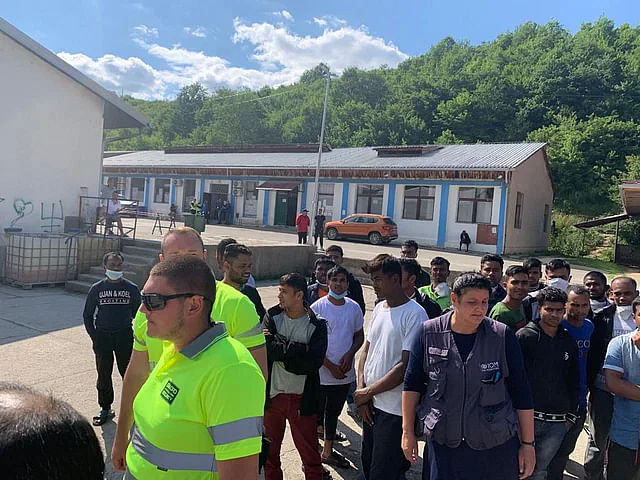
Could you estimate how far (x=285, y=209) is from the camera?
30828 mm

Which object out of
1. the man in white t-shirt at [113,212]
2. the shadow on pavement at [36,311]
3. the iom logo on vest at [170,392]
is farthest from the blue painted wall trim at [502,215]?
the iom logo on vest at [170,392]

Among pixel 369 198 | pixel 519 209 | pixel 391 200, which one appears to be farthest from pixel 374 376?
pixel 369 198

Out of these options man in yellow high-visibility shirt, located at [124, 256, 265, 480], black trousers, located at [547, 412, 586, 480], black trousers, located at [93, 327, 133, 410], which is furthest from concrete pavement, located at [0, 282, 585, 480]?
man in yellow high-visibility shirt, located at [124, 256, 265, 480]

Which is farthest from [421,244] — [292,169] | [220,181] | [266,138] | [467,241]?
[266,138]

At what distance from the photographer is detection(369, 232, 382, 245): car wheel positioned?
77.9ft

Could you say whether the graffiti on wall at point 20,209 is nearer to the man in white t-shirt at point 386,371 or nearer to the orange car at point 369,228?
the man in white t-shirt at point 386,371

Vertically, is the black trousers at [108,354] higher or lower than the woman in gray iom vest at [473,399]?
lower

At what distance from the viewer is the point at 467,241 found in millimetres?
23125

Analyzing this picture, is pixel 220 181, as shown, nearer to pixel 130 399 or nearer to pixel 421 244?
pixel 421 244

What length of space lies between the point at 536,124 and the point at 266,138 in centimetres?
3797

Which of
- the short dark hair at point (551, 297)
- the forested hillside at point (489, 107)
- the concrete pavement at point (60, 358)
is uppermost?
the forested hillside at point (489, 107)

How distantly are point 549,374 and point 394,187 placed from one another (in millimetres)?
23076

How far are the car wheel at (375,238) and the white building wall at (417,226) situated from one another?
2215mm

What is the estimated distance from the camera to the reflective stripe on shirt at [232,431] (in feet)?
5.25
